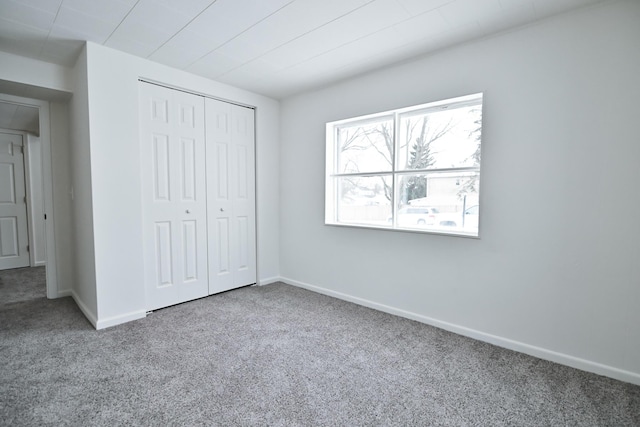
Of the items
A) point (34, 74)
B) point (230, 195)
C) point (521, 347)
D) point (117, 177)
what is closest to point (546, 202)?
point (521, 347)

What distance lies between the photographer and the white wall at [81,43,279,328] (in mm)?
2594

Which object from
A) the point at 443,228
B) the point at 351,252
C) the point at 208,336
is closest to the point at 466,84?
the point at 443,228

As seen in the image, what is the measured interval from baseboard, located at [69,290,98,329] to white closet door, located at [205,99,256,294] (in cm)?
109

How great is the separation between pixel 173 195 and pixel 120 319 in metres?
1.23

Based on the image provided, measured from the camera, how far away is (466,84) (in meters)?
2.49

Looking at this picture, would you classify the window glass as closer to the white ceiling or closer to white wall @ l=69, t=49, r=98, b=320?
the white ceiling

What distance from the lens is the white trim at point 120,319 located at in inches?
103

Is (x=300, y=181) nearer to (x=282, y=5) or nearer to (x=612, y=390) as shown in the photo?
(x=282, y=5)

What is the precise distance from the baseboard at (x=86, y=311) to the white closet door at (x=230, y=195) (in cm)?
109

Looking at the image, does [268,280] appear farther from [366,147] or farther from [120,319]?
[366,147]

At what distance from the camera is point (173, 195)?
3115 millimetres

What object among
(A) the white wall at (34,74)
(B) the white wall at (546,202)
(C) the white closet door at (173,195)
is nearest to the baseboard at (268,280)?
(C) the white closet door at (173,195)

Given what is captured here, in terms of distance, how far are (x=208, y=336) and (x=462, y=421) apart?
1.88 m

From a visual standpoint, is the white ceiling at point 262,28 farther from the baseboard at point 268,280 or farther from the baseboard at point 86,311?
the baseboard at point 268,280
